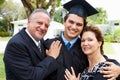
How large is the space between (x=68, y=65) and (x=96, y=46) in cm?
49

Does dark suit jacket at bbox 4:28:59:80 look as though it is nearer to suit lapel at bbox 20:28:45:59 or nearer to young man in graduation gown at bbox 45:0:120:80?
suit lapel at bbox 20:28:45:59

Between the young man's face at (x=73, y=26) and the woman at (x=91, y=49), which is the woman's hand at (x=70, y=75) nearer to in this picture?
the woman at (x=91, y=49)

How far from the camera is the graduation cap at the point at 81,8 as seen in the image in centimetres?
452

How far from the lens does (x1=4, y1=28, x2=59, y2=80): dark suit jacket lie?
3711 millimetres

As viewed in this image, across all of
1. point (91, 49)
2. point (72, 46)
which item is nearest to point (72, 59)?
point (72, 46)

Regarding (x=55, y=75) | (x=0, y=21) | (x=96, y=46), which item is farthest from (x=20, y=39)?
(x=0, y=21)

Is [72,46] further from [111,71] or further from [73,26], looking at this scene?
[111,71]

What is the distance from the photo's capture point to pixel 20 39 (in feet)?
12.7

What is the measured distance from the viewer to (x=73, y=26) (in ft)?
13.8

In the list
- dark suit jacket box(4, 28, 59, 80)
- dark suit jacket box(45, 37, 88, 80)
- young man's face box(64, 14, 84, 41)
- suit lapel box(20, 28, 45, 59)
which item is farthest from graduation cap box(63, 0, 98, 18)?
dark suit jacket box(4, 28, 59, 80)

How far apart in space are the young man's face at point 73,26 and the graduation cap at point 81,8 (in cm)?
18

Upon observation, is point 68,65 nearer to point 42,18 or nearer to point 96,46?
point 96,46

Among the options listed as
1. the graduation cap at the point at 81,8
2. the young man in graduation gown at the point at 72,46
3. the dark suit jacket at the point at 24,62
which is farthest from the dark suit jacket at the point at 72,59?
the graduation cap at the point at 81,8

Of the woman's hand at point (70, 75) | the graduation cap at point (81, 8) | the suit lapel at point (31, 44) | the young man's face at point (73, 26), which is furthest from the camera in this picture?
the graduation cap at point (81, 8)
